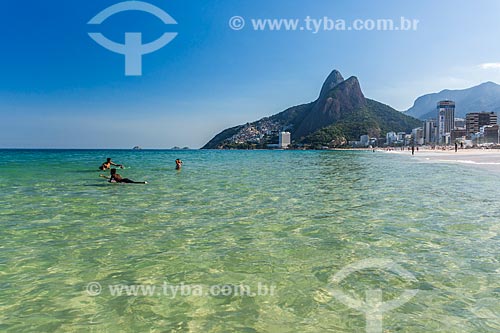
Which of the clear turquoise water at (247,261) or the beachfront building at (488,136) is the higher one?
the beachfront building at (488,136)

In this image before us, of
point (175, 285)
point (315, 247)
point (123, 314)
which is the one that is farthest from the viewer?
point (315, 247)

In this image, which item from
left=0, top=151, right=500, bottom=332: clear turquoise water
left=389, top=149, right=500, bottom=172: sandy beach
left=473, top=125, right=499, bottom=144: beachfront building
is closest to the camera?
left=0, top=151, right=500, bottom=332: clear turquoise water

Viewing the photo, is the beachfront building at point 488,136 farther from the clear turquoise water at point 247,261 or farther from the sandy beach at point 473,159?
the clear turquoise water at point 247,261

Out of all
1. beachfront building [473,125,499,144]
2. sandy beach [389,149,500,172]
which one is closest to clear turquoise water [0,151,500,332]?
sandy beach [389,149,500,172]

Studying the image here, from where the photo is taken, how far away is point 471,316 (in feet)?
15.5

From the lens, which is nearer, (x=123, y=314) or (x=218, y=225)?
(x=123, y=314)

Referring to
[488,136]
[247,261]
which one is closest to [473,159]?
[247,261]

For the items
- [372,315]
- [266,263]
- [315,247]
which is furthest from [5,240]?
[372,315]

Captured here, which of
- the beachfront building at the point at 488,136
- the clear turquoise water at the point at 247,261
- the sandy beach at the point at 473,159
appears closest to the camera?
the clear turquoise water at the point at 247,261

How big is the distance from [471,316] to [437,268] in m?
1.90

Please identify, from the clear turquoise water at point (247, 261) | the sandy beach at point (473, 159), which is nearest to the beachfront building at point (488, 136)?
the sandy beach at point (473, 159)

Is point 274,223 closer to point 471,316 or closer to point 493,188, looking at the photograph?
point 471,316

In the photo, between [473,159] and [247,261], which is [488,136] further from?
[247,261]

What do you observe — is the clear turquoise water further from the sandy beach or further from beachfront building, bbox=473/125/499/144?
beachfront building, bbox=473/125/499/144
